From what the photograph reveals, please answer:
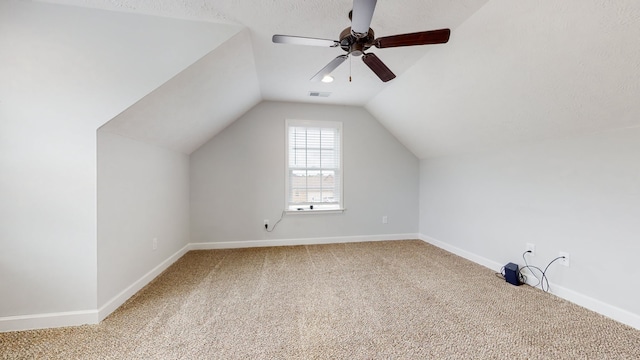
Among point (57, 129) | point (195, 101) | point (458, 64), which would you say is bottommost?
point (57, 129)

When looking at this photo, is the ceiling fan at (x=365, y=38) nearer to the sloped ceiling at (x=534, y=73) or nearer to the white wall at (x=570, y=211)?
the sloped ceiling at (x=534, y=73)

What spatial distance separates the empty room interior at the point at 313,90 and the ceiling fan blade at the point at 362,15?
2 centimetres

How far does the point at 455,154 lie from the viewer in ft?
12.0

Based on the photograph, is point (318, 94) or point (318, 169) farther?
point (318, 169)

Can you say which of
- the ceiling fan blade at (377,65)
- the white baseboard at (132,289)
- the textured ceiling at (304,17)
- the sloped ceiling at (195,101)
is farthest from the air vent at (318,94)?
the white baseboard at (132,289)

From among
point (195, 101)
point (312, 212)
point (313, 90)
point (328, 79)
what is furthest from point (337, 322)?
point (313, 90)

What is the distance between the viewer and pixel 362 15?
1.37m

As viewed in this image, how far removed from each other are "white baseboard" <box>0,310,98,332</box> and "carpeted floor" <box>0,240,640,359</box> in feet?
0.19

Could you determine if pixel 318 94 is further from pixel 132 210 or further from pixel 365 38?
pixel 132 210

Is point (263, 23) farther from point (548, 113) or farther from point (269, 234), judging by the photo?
point (269, 234)

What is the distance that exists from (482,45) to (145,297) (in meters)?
3.65

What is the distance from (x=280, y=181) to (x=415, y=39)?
9.55 feet

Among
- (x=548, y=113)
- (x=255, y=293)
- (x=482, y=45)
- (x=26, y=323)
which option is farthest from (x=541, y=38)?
(x=26, y=323)

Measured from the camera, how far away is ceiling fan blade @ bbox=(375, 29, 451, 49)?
5.13 ft
